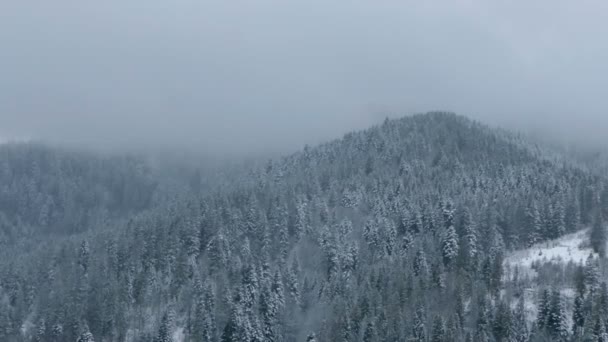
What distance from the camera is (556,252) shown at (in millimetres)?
182625

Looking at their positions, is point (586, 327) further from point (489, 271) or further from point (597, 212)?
point (597, 212)

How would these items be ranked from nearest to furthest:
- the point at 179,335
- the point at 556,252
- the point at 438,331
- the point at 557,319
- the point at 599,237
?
1. the point at 557,319
2. the point at 438,331
3. the point at 179,335
4. the point at 599,237
5. the point at 556,252

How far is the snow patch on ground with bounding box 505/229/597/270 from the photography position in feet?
578

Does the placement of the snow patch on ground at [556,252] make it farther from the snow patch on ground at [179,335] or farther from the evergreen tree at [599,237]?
the snow patch on ground at [179,335]

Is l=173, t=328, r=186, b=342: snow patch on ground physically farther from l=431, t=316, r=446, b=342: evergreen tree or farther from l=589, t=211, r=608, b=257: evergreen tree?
l=589, t=211, r=608, b=257: evergreen tree

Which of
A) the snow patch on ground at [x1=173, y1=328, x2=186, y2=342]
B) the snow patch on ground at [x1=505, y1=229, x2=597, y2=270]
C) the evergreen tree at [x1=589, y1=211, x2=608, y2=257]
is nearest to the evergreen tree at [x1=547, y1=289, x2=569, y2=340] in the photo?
the snow patch on ground at [x1=505, y1=229, x2=597, y2=270]

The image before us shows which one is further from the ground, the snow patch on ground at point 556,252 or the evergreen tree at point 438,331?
the snow patch on ground at point 556,252

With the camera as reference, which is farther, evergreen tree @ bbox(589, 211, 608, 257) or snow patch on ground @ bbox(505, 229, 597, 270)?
evergreen tree @ bbox(589, 211, 608, 257)

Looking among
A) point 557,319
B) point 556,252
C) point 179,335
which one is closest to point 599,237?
point 556,252

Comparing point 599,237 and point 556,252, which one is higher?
point 599,237

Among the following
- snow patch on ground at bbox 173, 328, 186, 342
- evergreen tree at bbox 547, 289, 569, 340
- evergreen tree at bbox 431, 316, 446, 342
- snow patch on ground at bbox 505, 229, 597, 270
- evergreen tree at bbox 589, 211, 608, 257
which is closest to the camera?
evergreen tree at bbox 547, 289, 569, 340

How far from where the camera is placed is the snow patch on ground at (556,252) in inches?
6934

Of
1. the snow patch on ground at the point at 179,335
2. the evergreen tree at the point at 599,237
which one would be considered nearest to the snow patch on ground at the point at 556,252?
the evergreen tree at the point at 599,237

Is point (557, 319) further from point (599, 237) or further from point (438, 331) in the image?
point (599, 237)
